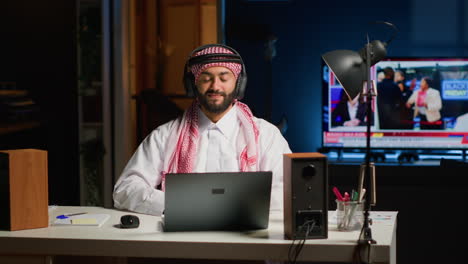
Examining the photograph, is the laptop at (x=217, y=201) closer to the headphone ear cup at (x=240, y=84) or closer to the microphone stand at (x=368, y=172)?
the microphone stand at (x=368, y=172)

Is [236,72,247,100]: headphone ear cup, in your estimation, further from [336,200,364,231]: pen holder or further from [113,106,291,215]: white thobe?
[336,200,364,231]: pen holder

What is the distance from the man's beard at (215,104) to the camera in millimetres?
3359

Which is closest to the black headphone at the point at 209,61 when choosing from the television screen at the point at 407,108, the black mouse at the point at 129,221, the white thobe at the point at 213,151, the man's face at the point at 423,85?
the white thobe at the point at 213,151

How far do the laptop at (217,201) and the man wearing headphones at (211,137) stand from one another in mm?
664


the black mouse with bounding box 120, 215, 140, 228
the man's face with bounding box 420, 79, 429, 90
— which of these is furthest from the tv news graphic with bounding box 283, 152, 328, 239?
the man's face with bounding box 420, 79, 429, 90

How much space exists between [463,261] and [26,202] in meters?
2.93

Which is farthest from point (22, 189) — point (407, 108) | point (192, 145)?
point (407, 108)

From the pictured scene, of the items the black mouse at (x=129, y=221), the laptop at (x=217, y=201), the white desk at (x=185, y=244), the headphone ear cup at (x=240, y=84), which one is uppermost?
the headphone ear cup at (x=240, y=84)

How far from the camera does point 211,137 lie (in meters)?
3.46

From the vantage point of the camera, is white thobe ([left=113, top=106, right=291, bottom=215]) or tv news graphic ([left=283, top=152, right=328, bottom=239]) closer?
tv news graphic ([left=283, top=152, right=328, bottom=239])

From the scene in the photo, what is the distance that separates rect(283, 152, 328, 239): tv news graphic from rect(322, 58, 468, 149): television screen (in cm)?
362

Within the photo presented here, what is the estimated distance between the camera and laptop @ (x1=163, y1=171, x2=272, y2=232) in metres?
2.51

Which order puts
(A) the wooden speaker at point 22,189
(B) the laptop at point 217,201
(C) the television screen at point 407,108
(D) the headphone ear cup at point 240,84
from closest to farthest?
1. (B) the laptop at point 217,201
2. (A) the wooden speaker at point 22,189
3. (D) the headphone ear cup at point 240,84
4. (C) the television screen at point 407,108

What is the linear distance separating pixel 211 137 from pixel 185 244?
1067 millimetres
